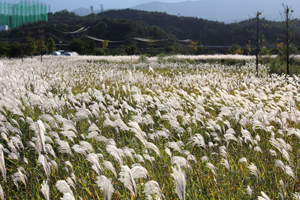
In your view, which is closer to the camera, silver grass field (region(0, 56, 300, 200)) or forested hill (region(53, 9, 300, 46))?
silver grass field (region(0, 56, 300, 200))

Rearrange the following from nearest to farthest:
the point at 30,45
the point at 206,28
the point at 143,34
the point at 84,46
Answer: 1. the point at 30,45
2. the point at 84,46
3. the point at 143,34
4. the point at 206,28

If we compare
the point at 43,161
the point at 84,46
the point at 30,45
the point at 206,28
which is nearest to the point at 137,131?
the point at 43,161

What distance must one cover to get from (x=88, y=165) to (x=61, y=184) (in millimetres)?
1294

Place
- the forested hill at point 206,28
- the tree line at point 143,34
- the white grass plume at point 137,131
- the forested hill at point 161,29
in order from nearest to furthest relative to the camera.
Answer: the white grass plume at point 137,131
the tree line at point 143,34
the forested hill at point 161,29
the forested hill at point 206,28

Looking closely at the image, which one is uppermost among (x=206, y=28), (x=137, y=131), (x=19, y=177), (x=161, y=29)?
(x=206, y=28)

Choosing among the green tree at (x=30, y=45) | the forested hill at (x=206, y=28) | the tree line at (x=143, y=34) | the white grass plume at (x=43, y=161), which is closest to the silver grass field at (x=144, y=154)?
the white grass plume at (x=43, y=161)

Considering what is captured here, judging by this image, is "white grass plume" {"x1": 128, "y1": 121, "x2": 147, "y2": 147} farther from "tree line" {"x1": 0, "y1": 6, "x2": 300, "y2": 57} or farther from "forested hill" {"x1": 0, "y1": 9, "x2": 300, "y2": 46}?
"forested hill" {"x1": 0, "y1": 9, "x2": 300, "y2": 46}

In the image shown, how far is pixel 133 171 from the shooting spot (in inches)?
47.9

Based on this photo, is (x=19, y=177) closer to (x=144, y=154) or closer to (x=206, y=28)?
(x=144, y=154)

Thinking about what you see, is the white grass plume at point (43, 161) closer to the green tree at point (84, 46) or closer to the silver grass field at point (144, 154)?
the silver grass field at point (144, 154)

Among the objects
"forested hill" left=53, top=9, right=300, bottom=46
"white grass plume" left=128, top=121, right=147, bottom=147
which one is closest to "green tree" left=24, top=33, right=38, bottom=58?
"white grass plume" left=128, top=121, right=147, bottom=147

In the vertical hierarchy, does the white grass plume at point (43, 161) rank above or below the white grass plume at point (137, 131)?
below

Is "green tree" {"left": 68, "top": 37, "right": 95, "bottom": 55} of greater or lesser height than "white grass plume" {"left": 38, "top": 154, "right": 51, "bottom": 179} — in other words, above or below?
above

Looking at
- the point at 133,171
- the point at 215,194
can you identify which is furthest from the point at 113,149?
the point at 215,194
